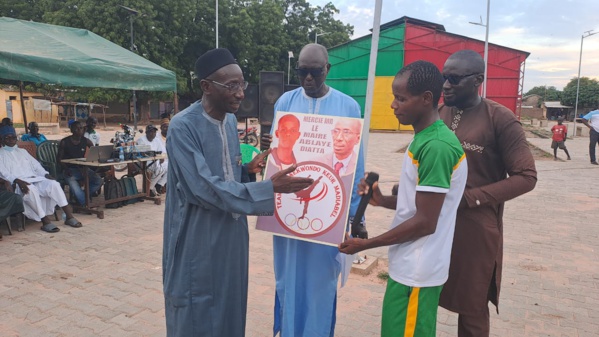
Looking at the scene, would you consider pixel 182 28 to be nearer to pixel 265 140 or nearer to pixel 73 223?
pixel 73 223

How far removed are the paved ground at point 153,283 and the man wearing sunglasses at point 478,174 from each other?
1351 mm

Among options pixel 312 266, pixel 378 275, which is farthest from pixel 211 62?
pixel 378 275

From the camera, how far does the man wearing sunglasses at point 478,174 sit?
238 cm

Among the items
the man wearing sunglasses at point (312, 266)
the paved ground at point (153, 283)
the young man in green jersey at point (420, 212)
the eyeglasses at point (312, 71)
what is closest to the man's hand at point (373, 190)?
the young man in green jersey at point (420, 212)

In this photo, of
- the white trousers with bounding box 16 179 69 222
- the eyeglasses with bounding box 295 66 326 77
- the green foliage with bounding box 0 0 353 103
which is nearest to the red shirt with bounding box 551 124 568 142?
the eyeglasses with bounding box 295 66 326 77

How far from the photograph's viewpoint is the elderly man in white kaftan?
2.18 m

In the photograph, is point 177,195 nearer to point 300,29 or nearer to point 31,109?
point 31,109

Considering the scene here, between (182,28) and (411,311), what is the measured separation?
32.5 m

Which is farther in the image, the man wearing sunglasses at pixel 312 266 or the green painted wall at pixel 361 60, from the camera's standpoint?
the green painted wall at pixel 361 60

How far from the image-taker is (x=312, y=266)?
2885 mm

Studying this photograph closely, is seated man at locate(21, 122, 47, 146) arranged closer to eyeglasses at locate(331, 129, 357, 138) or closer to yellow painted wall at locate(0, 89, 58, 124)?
eyeglasses at locate(331, 129, 357, 138)

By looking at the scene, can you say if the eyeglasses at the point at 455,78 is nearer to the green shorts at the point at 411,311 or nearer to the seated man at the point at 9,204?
the green shorts at the point at 411,311

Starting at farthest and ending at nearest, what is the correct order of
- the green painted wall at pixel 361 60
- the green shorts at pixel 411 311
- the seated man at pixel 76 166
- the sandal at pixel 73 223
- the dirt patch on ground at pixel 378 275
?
1. the green painted wall at pixel 361 60
2. the seated man at pixel 76 166
3. the sandal at pixel 73 223
4. the dirt patch on ground at pixel 378 275
5. the green shorts at pixel 411 311

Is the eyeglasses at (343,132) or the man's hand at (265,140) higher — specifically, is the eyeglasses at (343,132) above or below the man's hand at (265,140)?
above
